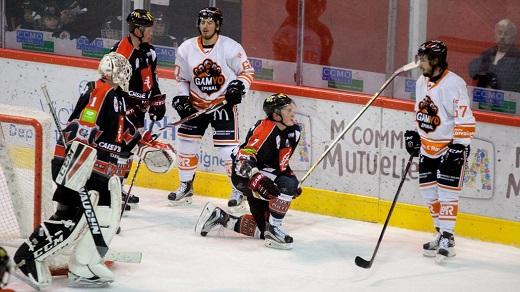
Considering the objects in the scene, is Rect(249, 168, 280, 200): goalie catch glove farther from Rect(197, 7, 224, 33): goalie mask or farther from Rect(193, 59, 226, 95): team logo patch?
Rect(197, 7, 224, 33): goalie mask

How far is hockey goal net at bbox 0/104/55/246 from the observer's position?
7230 millimetres

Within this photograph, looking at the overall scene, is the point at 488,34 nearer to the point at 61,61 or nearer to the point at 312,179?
the point at 312,179

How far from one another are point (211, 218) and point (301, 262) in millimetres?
730

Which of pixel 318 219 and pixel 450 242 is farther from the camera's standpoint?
pixel 318 219

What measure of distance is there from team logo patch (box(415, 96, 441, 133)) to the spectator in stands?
69 cm

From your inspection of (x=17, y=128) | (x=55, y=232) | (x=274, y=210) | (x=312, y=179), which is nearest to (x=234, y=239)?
(x=274, y=210)

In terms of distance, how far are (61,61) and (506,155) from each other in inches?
138

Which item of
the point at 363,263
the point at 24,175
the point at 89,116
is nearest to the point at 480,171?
the point at 363,263

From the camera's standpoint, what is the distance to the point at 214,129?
8.81 meters

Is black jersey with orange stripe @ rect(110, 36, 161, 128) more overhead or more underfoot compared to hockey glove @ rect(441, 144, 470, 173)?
more overhead

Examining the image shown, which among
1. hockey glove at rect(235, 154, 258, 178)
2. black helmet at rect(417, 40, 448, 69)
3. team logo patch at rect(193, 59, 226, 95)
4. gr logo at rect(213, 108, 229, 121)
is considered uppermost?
black helmet at rect(417, 40, 448, 69)

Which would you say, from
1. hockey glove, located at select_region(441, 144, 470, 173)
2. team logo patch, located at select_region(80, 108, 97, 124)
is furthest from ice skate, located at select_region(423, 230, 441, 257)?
team logo patch, located at select_region(80, 108, 97, 124)

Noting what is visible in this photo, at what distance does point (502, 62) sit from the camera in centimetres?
811

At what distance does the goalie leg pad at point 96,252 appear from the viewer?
686 cm
